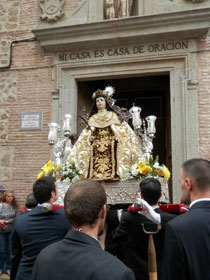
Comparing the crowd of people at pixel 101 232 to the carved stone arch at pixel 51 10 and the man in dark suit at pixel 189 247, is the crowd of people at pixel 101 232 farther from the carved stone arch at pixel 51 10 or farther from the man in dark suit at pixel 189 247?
the carved stone arch at pixel 51 10

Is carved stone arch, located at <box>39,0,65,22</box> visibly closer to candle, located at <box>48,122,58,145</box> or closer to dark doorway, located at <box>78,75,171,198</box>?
dark doorway, located at <box>78,75,171,198</box>

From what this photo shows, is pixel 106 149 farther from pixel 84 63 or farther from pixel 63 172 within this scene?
pixel 84 63

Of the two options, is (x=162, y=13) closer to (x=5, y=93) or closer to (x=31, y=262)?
(x=5, y=93)

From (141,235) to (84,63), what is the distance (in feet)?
20.2

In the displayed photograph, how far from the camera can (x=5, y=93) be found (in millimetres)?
8617

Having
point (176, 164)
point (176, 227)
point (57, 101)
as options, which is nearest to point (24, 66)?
point (57, 101)

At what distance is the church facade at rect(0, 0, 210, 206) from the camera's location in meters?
7.42

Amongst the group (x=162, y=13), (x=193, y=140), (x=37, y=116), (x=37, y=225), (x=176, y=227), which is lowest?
(x=37, y=225)

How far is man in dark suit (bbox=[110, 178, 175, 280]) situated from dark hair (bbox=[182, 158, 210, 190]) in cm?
A: 90

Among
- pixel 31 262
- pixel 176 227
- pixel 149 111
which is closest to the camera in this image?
pixel 176 227

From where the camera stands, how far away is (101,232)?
1775 millimetres

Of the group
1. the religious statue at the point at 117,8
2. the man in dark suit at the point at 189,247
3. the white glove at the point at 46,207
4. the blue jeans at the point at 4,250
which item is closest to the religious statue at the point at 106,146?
the blue jeans at the point at 4,250

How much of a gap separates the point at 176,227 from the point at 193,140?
5.77m

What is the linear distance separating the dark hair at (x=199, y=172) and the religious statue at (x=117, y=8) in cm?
695
